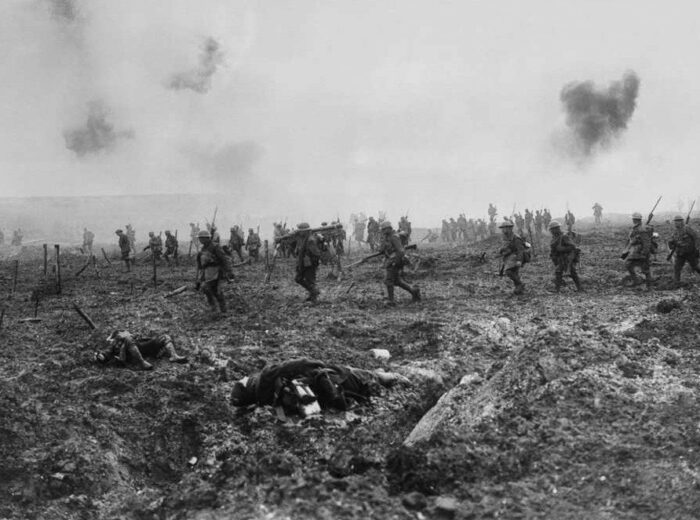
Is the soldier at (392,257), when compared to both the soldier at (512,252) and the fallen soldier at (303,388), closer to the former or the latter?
the soldier at (512,252)

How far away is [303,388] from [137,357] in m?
2.45

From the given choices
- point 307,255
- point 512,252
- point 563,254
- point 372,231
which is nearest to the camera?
point 307,255

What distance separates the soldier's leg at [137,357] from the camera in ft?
19.9

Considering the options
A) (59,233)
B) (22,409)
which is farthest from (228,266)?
(59,233)

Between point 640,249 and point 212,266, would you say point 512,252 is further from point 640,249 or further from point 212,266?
point 212,266

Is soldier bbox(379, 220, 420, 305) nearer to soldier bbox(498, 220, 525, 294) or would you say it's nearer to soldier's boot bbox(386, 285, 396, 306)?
soldier's boot bbox(386, 285, 396, 306)

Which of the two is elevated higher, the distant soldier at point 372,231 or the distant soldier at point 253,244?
the distant soldier at point 372,231

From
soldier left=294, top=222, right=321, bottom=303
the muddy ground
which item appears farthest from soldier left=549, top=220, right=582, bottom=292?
soldier left=294, top=222, right=321, bottom=303

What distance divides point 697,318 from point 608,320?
1.18 metres

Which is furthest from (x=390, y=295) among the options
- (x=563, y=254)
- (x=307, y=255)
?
(x=563, y=254)

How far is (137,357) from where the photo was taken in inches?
244

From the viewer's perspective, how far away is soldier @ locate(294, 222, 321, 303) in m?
10.2

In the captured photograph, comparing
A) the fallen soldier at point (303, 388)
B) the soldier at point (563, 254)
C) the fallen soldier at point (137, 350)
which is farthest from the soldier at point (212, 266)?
the soldier at point (563, 254)

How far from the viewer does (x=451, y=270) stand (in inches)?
603
